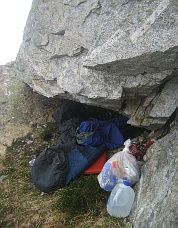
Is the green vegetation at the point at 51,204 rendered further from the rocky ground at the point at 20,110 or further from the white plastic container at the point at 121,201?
the rocky ground at the point at 20,110

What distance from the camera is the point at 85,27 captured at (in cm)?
470

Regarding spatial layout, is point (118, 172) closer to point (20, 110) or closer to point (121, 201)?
point (121, 201)

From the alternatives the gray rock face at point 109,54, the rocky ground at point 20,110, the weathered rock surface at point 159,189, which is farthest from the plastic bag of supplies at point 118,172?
the rocky ground at point 20,110

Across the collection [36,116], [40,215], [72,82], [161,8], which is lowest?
[40,215]

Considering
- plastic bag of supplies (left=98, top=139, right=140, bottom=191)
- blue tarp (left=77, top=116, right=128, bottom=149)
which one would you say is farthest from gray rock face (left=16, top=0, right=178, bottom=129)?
plastic bag of supplies (left=98, top=139, right=140, bottom=191)

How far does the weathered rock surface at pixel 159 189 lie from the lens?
3.26 metres

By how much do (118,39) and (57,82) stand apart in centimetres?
202

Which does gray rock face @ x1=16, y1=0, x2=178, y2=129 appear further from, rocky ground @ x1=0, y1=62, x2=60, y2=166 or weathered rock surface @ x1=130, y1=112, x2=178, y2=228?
rocky ground @ x1=0, y1=62, x2=60, y2=166

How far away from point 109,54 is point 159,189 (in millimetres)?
2061

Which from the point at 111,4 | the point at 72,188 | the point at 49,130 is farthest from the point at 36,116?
the point at 111,4

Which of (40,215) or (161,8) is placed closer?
(161,8)

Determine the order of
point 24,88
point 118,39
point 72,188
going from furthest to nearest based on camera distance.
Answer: point 24,88 → point 72,188 → point 118,39

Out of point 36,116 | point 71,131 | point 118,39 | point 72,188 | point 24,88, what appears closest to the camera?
point 118,39

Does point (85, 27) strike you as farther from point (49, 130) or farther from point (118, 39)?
point (49, 130)
